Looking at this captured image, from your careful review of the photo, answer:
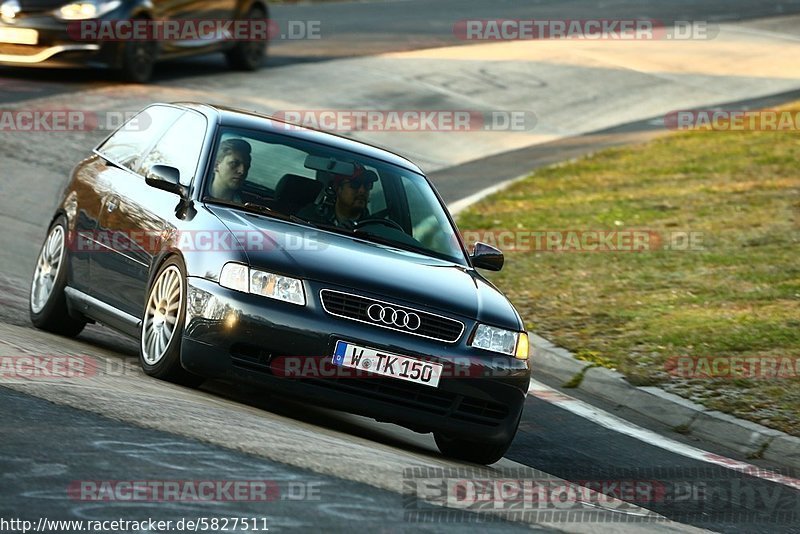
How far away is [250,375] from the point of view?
293 inches

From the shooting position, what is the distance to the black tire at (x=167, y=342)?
7.69 m

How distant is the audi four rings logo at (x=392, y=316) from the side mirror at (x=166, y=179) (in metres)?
1.55

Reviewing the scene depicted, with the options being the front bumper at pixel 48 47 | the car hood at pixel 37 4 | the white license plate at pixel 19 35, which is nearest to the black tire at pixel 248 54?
the front bumper at pixel 48 47

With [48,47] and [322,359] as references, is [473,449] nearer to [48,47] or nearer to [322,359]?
[322,359]

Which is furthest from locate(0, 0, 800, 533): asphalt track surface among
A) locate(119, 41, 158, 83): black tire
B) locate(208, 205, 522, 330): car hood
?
locate(119, 41, 158, 83): black tire

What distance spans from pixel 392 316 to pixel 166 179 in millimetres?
1724

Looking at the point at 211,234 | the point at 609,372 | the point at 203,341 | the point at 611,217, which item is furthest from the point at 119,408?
the point at 611,217

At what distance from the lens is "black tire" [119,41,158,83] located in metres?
19.6

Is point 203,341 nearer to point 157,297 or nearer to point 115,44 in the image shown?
point 157,297

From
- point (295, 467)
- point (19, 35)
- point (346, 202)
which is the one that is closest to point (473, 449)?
point (346, 202)

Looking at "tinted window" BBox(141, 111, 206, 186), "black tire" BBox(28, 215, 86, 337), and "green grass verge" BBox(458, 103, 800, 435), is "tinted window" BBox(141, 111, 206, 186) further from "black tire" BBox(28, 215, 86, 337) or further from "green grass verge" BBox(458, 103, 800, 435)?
"green grass verge" BBox(458, 103, 800, 435)

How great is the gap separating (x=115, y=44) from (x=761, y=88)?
11.8 meters

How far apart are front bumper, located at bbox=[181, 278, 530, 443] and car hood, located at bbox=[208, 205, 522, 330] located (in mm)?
169

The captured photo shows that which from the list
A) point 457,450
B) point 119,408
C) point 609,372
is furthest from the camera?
point 609,372
